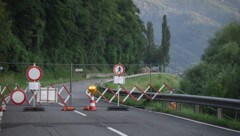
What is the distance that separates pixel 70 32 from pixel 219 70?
43193mm

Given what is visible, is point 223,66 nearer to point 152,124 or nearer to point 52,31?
point 152,124

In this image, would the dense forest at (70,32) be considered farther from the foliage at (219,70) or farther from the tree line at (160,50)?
the foliage at (219,70)

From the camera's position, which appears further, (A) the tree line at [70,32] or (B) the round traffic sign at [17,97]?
(A) the tree line at [70,32]

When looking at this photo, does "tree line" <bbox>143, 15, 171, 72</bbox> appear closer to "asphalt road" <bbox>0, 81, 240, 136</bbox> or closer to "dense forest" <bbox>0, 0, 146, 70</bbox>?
"dense forest" <bbox>0, 0, 146, 70</bbox>

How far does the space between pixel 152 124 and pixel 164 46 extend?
119678 millimetres

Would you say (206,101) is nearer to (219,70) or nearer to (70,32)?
(219,70)

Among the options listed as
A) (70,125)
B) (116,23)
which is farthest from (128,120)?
(116,23)

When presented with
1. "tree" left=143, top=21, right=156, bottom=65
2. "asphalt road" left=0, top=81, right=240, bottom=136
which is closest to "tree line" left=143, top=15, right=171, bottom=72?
"tree" left=143, top=21, right=156, bottom=65

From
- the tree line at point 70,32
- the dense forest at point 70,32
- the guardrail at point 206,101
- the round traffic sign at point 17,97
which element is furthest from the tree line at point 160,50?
the round traffic sign at point 17,97

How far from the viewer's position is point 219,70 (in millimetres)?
43875

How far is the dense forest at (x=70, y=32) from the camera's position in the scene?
66.3 meters

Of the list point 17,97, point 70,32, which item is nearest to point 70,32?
point 70,32

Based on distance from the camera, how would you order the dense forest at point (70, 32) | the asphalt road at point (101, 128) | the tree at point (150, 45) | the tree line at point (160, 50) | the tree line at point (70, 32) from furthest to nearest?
the tree at point (150, 45) < the tree line at point (160, 50) < the dense forest at point (70, 32) < the tree line at point (70, 32) < the asphalt road at point (101, 128)

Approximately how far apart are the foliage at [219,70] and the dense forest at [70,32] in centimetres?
1799
